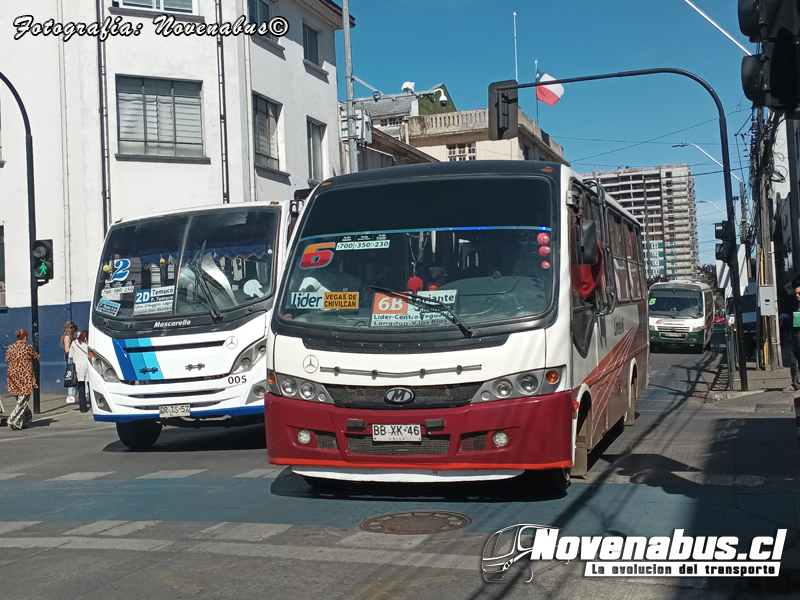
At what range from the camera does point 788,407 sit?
49.9 feet

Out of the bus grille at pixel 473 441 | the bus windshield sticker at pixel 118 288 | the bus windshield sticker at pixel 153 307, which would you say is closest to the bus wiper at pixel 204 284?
the bus windshield sticker at pixel 153 307

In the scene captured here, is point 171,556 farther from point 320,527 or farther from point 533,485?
point 533,485

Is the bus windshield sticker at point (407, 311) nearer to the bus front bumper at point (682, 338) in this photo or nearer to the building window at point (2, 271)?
the building window at point (2, 271)

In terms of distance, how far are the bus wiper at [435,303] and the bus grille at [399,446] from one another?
80 cm

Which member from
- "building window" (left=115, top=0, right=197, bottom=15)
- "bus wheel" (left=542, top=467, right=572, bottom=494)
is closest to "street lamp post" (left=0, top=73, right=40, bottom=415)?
"building window" (left=115, top=0, right=197, bottom=15)

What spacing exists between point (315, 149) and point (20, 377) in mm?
14495

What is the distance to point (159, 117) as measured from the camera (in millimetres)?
22750

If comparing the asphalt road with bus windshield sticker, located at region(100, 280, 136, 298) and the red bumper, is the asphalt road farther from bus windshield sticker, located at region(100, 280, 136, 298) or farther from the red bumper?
bus windshield sticker, located at region(100, 280, 136, 298)

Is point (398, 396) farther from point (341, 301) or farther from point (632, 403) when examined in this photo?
point (632, 403)

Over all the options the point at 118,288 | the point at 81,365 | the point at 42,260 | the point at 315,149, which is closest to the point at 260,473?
the point at 118,288

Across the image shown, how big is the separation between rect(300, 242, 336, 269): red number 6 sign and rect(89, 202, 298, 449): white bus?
3041mm

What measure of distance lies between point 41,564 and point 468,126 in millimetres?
45852

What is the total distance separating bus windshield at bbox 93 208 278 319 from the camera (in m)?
11.0

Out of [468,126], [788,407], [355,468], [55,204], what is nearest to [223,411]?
[355,468]
